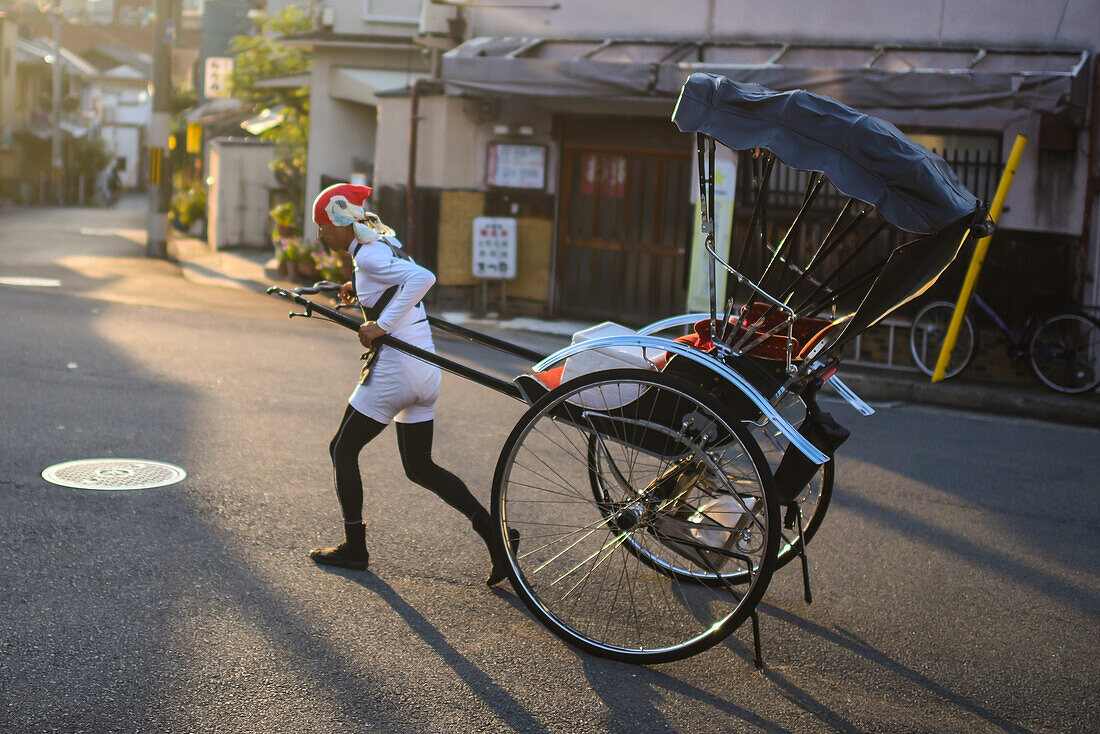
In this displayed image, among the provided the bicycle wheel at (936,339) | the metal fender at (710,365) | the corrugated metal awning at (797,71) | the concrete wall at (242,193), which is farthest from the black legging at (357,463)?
the concrete wall at (242,193)

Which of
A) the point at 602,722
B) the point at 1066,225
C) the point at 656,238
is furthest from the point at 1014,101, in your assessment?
the point at 602,722

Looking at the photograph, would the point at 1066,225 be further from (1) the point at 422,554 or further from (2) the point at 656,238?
(1) the point at 422,554

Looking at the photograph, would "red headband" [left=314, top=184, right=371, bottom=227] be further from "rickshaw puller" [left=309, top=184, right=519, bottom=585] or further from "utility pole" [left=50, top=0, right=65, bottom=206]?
"utility pole" [left=50, top=0, right=65, bottom=206]

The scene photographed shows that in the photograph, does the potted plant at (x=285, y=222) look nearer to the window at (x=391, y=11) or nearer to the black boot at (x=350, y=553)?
the window at (x=391, y=11)

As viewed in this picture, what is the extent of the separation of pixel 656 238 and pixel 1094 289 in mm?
5213

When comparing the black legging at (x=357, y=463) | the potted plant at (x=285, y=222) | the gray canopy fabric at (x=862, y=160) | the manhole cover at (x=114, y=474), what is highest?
the gray canopy fabric at (x=862, y=160)

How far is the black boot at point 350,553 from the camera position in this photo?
5.09 metres

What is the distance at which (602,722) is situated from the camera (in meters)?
3.80

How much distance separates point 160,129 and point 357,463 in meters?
18.7

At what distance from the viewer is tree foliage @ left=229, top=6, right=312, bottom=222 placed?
72.3 feet

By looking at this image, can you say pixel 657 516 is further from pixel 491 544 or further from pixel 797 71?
pixel 797 71

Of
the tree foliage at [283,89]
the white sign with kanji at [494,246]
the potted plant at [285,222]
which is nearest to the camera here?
the white sign with kanji at [494,246]

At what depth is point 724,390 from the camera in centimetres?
432

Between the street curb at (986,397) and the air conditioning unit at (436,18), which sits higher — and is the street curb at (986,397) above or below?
below
